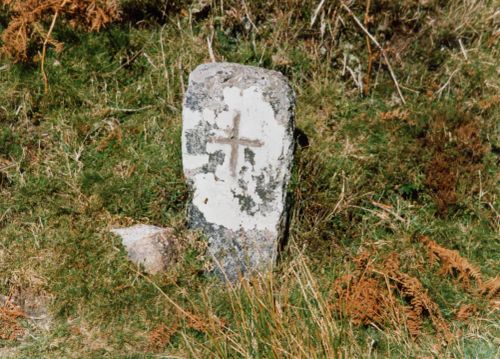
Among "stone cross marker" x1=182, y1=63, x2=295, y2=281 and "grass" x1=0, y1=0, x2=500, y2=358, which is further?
"stone cross marker" x1=182, y1=63, x2=295, y2=281

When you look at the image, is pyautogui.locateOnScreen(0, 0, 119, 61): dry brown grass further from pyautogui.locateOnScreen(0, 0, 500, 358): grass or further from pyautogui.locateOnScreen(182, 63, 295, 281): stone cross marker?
pyautogui.locateOnScreen(182, 63, 295, 281): stone cross marker

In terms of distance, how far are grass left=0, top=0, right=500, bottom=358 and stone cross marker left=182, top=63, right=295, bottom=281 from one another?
232mm

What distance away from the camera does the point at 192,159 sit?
4.85 meters

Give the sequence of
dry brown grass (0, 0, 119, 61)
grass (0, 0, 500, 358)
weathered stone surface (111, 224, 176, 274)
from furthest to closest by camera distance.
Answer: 1. dry brown grass (0, 0, 119, 61)
2. weathered stone surface (111, 224, 176, 274)
3. grass (0, 0, 500, 358)

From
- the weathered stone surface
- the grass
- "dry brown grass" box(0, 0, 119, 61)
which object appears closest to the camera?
the grass

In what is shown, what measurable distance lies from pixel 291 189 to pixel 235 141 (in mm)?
550

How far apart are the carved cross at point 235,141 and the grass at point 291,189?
0.48 meters

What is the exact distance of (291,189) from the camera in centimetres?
496

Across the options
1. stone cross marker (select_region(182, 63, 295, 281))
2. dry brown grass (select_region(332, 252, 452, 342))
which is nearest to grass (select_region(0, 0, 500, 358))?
dry brown grass (select_region(332, 252, 452, 342))

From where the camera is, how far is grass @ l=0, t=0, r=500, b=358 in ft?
14.0

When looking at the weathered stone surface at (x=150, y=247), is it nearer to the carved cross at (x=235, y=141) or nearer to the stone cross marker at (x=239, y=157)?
the stone cross marker at (x=239, y=157)

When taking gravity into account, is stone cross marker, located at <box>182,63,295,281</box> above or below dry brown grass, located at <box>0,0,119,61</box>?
below

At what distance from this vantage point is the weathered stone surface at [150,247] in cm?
471

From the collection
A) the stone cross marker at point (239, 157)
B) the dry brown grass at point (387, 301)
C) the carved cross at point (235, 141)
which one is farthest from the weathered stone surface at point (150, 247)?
the dry brown grass at point (387, 301)
